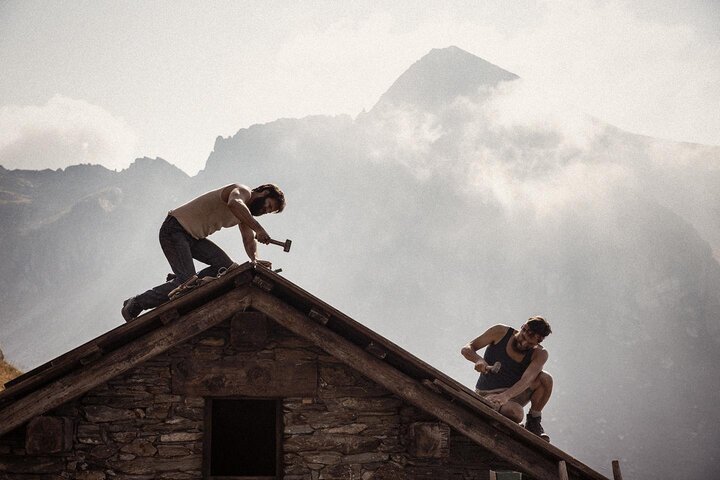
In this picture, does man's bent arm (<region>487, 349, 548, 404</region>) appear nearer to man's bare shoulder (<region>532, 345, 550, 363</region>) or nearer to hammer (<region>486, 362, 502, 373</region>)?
man's bare shoulder (<region>532, 345, 550, 363</region>)

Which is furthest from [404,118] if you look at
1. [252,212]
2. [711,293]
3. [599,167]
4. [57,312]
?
[252,212]

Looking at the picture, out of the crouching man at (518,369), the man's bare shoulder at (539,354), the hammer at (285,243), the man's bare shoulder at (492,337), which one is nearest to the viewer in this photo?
the hammer at (285,243)

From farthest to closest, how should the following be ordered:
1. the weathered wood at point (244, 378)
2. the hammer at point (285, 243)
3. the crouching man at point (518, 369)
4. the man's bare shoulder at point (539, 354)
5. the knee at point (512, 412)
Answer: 1. the man's bare shoulder at point (539, 354)
2. the crouching man at point (518, 369)
3. the knee at point (512, 412)
4. the hammer at point (285, 243)
5. the weathered wood at point (244, 378)

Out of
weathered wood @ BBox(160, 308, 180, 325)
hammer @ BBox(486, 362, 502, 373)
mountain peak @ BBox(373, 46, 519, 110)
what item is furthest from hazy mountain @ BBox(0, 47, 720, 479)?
weathered wood @ BBox(160, 308, 180, 325)

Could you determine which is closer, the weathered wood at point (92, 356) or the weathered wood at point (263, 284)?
the weathered wood at point (92, 356)

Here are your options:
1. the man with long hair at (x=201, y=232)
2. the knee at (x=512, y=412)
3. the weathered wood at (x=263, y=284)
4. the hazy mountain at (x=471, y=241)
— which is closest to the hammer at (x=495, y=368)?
the knee at (x=512, y=412)

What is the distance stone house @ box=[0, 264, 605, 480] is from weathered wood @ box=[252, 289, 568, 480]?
0.03 ft

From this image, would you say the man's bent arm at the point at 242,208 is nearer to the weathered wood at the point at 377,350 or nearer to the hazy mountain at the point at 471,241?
the weathered wood at the point at 377,350

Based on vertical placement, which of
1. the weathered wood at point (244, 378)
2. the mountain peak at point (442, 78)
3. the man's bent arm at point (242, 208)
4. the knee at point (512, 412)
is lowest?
the knee at point (512, 412)

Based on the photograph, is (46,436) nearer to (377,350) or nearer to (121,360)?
(121,360)

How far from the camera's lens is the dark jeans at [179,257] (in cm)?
687

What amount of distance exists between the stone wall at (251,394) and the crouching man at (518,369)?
3.64ft

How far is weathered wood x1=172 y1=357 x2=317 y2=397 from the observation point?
609 cm

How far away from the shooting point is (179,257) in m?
6.93
